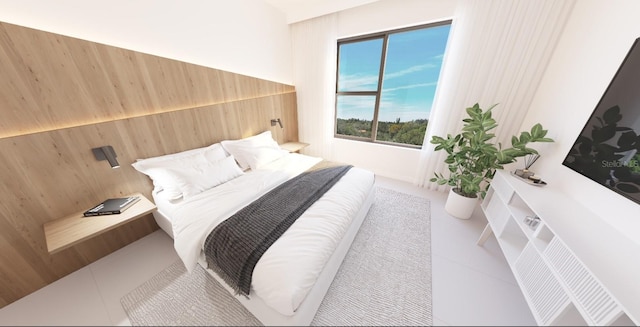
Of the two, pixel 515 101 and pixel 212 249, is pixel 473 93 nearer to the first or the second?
pixel 515 101

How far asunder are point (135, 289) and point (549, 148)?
3.37 meters

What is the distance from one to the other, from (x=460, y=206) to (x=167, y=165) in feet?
9.59

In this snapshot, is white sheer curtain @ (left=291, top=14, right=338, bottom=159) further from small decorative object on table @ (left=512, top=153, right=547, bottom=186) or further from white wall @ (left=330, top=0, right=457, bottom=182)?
small decorative object on table @ (left=512, top=153, right=547, bottom=186)

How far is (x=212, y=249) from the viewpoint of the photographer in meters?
1.15

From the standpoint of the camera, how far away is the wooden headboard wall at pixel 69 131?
43.3 inches

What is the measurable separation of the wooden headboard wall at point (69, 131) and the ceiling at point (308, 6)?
161cm

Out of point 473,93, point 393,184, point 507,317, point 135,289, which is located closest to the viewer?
point 507,317

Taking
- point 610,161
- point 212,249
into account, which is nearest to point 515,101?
point 610,161

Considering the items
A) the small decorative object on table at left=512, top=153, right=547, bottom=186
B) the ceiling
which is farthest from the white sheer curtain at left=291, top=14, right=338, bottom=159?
the small decorative object on table at left=512, top=153, right=547, bottom=186

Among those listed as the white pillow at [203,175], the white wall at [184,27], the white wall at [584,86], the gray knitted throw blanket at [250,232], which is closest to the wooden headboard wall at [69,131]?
the white wall at [184,27]

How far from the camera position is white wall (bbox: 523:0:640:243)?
41.4 inches

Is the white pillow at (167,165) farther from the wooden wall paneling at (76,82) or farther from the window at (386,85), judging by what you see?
the window at (386,85)

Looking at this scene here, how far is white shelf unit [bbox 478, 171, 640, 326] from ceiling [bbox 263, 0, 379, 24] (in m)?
2.68

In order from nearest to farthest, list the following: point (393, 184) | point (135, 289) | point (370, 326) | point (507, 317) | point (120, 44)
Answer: point (507, 317) < point (370, 326) < point (135, 289) < point (120, 44) < point (393, 184)
